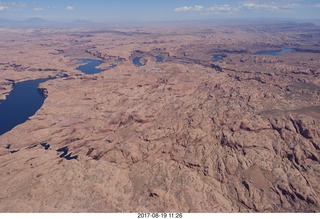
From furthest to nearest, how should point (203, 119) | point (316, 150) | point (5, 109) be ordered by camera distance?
point (5, 109)
point (203, 119)
point (316, 150)

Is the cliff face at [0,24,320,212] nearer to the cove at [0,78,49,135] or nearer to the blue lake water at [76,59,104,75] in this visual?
the cove at [0,78,49,135]

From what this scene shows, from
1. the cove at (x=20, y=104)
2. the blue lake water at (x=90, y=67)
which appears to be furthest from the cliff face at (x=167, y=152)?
the blue lake water at (x=90, y=67)

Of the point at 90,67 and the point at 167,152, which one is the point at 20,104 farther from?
the point at 90,67

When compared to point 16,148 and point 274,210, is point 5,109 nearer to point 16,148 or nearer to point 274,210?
point 16,148

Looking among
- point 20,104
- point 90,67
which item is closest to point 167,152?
point 20,104

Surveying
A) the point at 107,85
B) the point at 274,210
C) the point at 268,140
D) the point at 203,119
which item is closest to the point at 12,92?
the point at 107,85

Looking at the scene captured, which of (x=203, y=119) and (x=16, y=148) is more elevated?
(x=203, y=119)

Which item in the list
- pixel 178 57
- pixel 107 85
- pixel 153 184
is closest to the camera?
pixel 153 184

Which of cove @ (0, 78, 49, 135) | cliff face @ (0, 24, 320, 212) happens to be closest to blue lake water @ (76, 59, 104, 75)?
cove @ (0, 78, 49, 135)
